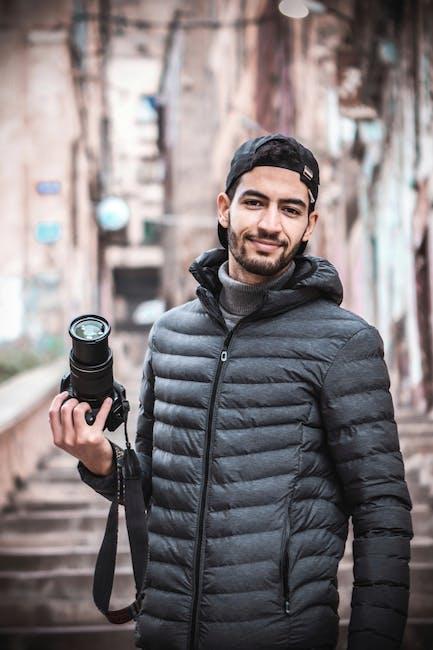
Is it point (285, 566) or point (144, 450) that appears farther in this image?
point (144, 450)

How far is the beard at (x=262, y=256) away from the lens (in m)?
2.18

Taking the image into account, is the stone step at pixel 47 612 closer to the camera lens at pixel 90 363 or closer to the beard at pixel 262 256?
the camera lens at pixel 90 363

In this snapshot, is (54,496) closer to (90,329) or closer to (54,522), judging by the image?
(54,522)

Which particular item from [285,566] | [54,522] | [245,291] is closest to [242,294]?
[245,291]

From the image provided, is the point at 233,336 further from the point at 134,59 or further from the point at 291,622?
the point at 134,59

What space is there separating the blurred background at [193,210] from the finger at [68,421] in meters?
2.66

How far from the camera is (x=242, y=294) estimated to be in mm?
2242

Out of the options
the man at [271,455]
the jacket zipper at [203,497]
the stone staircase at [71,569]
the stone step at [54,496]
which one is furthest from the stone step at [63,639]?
the jacket zipper at [203,497]

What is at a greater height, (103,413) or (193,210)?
(193,210)

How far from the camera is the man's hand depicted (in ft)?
7.04

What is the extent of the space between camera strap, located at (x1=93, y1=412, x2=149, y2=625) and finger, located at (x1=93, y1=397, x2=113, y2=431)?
0.28 ft

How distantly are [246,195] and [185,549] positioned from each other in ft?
2.75

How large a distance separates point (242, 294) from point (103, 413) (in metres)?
0.44

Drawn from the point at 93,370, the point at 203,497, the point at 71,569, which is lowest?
the point at 71,569
